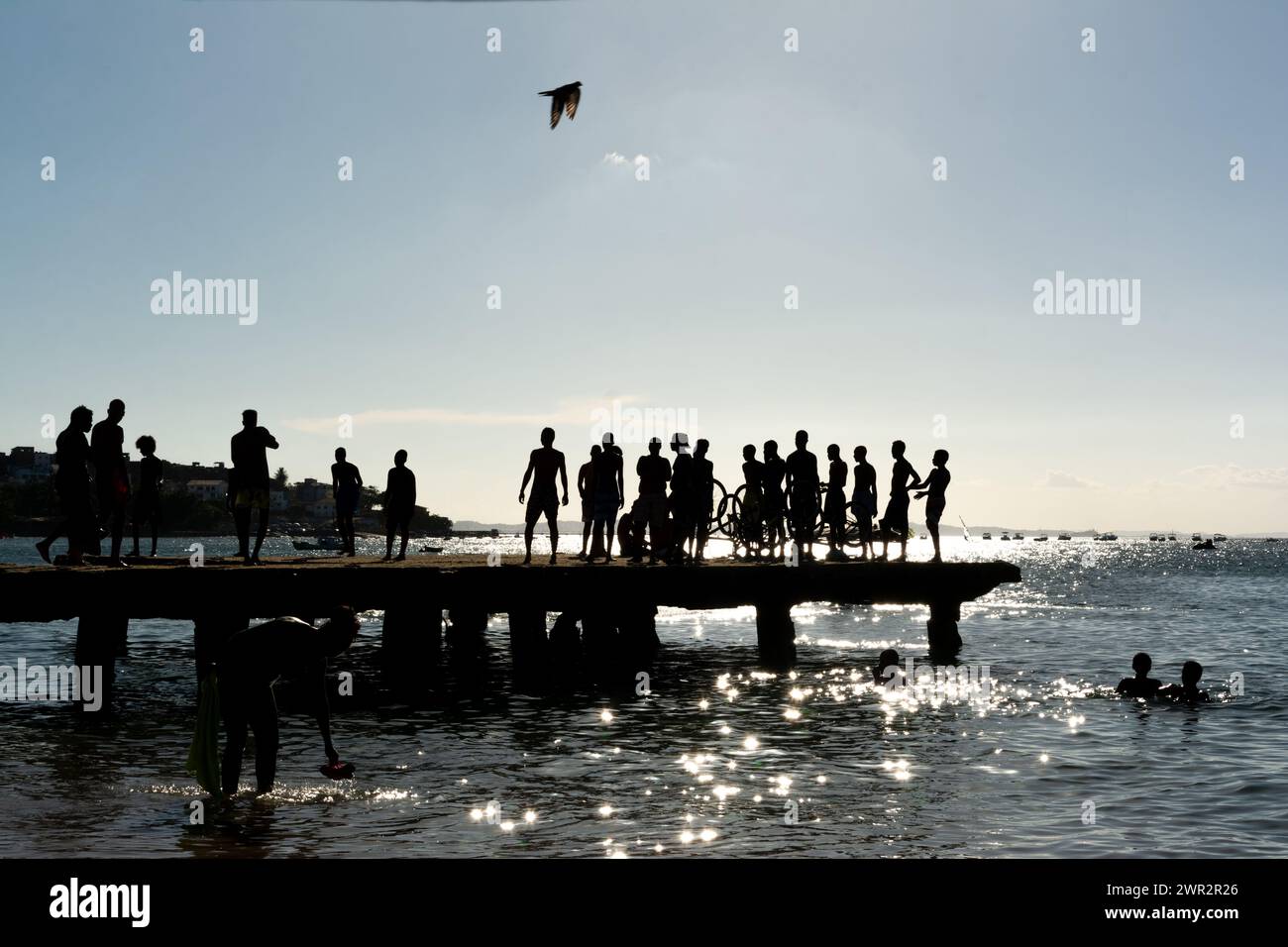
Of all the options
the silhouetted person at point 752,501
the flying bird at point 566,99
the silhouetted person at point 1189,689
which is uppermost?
the flying bird at point 566,99

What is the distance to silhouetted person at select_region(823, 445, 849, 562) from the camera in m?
20.9

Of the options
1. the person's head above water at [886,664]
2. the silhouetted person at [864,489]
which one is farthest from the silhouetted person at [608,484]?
the person's head above water at [886,664]

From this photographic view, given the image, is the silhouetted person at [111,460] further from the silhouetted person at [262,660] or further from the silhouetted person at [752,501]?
the silhouetted person at [752,501]

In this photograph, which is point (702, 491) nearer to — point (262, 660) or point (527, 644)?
point (527, 644)

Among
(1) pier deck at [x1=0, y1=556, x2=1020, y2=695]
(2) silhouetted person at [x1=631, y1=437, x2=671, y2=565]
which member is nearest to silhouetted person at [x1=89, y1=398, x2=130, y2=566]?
(1) pier deck at [x1=0, y1=556, x2=1020, y2=695]

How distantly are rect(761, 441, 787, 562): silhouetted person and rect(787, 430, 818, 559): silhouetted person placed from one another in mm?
175

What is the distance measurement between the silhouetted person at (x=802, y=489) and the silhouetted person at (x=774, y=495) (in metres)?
0.17

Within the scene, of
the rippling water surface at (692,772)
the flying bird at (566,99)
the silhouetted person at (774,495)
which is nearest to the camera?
the rippling water surface at (692,772)

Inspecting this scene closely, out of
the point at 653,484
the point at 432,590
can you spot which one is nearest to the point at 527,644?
the point at 432,590

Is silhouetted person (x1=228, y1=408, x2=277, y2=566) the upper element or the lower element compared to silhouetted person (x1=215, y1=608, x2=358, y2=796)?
upper

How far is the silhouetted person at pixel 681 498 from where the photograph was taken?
1933cm

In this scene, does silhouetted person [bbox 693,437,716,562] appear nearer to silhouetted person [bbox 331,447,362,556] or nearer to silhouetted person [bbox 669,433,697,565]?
silhouetted person [bbox 669,433,697,565]

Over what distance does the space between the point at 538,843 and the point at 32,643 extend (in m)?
27.8
